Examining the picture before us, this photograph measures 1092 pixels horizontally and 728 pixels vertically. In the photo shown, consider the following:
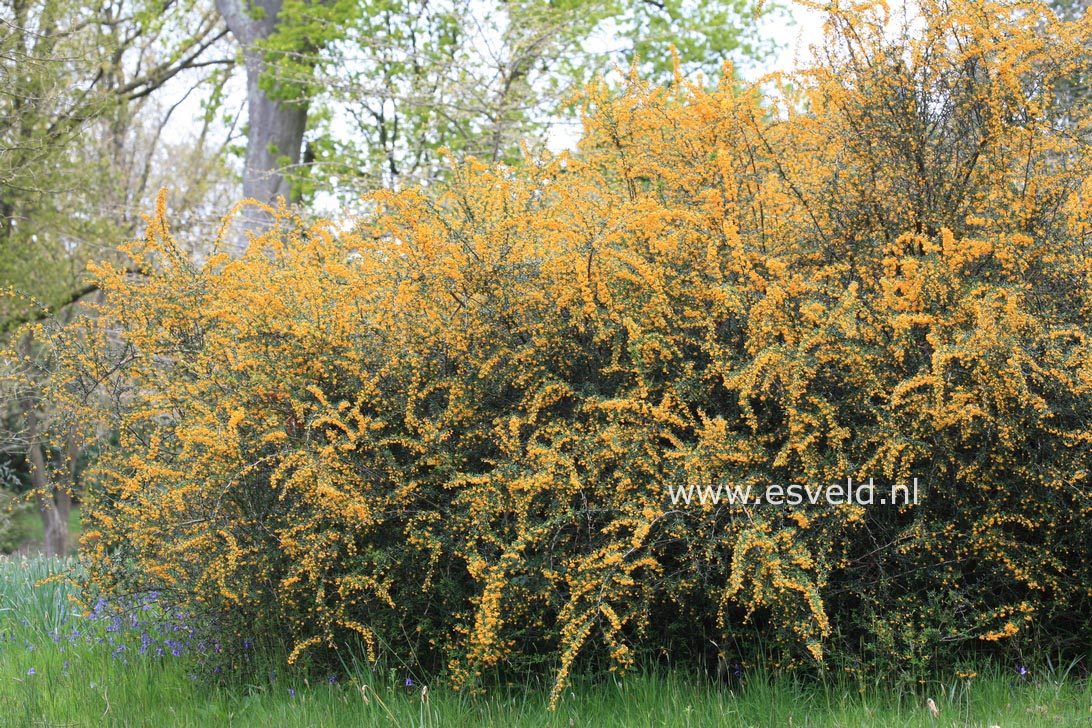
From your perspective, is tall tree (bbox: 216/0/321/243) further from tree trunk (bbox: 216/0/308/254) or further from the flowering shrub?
the flowering shrub

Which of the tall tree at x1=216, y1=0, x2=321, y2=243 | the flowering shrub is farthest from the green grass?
the tall tree at x1=216, y1=0, x2=321, y2=243

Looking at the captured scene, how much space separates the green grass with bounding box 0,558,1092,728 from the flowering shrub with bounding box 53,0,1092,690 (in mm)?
160

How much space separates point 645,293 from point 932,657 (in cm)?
176

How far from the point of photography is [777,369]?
362cm

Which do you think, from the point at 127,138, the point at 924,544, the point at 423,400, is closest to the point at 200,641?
the point at 423,400

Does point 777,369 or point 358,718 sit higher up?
point 777,369

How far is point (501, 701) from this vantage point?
12.8ft

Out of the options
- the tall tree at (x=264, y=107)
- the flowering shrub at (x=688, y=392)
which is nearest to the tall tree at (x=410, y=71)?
the tall tree at (x=264, y=107)

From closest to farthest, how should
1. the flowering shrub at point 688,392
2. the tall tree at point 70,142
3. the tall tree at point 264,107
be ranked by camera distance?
the flowering shrub at point 688,392 < the tall tree at point 70,142 < the tall tree at point 264,107

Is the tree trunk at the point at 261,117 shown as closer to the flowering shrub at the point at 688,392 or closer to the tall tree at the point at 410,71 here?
the tall tree at the point at 410,71

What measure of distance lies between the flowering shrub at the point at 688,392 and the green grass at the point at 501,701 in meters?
0.16

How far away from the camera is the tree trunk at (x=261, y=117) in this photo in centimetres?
1201

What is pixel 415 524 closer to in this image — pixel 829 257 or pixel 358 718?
pixel 358 718

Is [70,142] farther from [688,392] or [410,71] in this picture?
[688,392]
